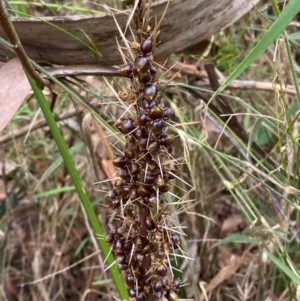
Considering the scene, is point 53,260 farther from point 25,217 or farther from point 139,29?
point 139,29

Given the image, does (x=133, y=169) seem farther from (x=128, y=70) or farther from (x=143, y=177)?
(x=128, y=70)

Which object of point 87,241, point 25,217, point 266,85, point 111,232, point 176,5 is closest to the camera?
point 111,232

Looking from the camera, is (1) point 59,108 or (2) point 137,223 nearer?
(2) point 137,223

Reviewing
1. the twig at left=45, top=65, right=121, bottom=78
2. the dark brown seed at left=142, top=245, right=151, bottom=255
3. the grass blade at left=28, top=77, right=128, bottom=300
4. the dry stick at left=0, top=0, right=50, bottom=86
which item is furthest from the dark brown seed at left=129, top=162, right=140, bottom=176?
the twig at left=45, top=65, right=121, bottom=78

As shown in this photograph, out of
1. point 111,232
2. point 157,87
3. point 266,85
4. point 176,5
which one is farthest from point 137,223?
point 266,85

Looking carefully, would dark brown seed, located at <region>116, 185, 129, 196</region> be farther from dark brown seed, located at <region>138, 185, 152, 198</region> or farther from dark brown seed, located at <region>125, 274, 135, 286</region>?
dark brown seed, located at <region>125, 274, 135, 286</region>

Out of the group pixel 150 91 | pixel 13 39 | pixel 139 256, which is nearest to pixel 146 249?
pixel 139 256
